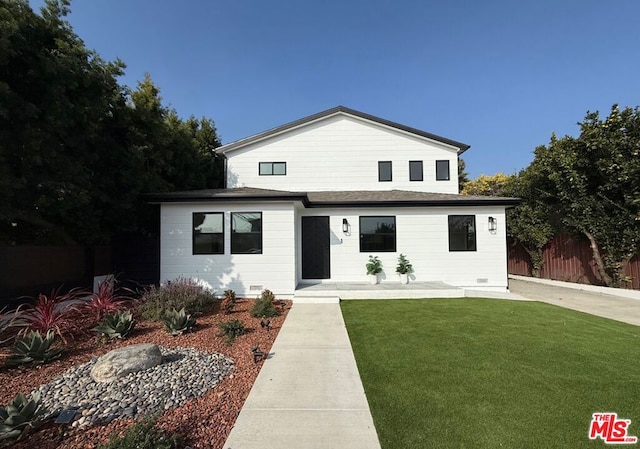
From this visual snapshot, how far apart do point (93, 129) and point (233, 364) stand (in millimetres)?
7007

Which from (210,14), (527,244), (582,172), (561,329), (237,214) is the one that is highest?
(210,14)

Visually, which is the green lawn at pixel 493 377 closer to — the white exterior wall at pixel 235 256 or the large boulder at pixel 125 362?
the large boulder at pixel 125 362

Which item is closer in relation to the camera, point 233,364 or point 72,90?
point 233,364

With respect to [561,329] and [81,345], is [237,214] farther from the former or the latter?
[561,329]

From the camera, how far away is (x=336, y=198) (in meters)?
10.7

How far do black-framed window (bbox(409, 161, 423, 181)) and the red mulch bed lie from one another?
882 centimetres

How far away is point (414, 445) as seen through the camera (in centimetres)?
251

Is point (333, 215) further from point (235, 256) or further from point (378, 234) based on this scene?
point (235, 256)

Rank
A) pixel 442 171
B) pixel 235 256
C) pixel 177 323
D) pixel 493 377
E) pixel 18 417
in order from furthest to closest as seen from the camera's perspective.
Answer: pixel 442 171 → pixel 235 256 → pixel 177 323 → pixel 493 377 → pixel 18 417

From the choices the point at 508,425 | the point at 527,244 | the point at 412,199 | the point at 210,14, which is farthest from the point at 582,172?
the point at 210,14

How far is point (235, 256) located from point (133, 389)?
565 cm

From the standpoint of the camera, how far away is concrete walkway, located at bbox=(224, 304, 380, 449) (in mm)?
2588

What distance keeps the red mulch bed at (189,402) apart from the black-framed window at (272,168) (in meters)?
7.62

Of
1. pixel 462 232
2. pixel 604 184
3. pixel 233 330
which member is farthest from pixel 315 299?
pixel 604 184
